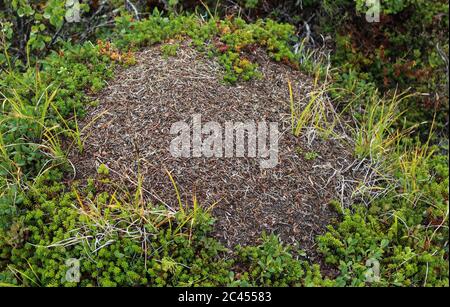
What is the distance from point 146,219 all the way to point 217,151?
28.9 inches

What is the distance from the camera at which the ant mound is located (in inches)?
138

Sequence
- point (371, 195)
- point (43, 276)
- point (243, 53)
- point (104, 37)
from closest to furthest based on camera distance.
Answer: point (43, 276)
point (371, 195)
point (243, 53)
point (104, 37)

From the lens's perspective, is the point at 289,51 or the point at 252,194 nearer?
the point at 252,194

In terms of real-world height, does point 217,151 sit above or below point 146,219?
above

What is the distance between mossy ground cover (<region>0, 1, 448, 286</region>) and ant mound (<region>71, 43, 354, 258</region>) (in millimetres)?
100

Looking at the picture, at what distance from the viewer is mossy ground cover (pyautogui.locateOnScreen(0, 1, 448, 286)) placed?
126 inches

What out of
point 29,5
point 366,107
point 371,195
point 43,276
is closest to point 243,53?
point 366,107

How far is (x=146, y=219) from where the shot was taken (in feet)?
10.7

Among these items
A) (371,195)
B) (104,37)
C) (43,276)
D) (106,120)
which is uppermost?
(104,37)

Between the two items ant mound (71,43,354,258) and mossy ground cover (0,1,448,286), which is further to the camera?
ant mound (71,43,354,258)

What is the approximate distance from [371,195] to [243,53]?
5.08 ft

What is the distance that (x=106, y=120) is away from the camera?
3830 millimetres

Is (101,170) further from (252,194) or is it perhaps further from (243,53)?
(243,53)

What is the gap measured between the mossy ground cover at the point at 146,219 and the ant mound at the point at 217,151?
100mm
